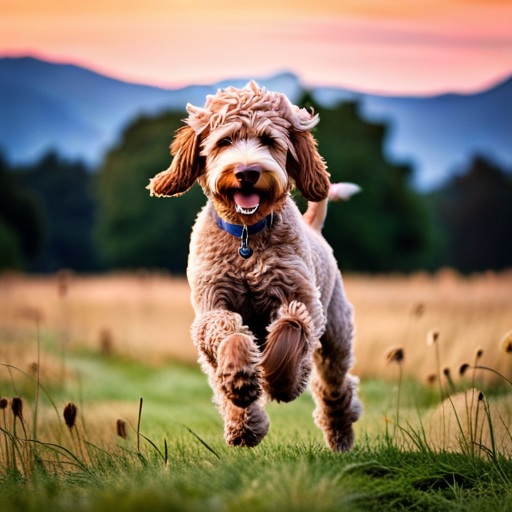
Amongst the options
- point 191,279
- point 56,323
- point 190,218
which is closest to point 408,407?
point 191,279

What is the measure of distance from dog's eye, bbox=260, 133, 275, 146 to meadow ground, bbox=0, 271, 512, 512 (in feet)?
5.78

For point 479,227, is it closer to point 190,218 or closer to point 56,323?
point 190,218

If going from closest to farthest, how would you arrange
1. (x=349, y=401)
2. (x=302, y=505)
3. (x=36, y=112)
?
(x=302, y=505)
(x=349, y=401)
(x=36, y=112)

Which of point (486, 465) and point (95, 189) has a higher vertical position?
point (95, 189)

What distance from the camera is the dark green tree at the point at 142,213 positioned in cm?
3638

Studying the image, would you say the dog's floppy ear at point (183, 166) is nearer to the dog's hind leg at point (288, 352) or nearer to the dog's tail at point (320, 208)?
the dog's hind leg at point (288, 352)

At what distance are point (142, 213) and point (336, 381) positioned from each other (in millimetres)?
31717

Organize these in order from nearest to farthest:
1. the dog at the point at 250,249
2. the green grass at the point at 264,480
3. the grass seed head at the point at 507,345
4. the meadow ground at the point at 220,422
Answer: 1. the green grass at the point at 264,480
2. the meadow ground at the point at 220,422
3. the dog at the point at 250,249
4. the grass seed head at the point at 507,345

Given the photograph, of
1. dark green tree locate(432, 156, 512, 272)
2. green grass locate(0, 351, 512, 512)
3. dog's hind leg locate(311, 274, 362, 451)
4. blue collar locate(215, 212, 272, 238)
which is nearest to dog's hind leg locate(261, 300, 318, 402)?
green grass locate(0, 351, 512, 512)

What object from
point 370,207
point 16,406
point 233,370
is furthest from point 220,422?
point 370,207

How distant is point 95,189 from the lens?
42.3 metres

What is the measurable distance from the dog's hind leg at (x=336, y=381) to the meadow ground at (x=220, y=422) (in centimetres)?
16

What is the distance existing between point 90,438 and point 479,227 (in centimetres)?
3622

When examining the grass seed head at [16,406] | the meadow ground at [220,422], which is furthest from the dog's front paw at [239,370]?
the grass seed head at [16,406]
